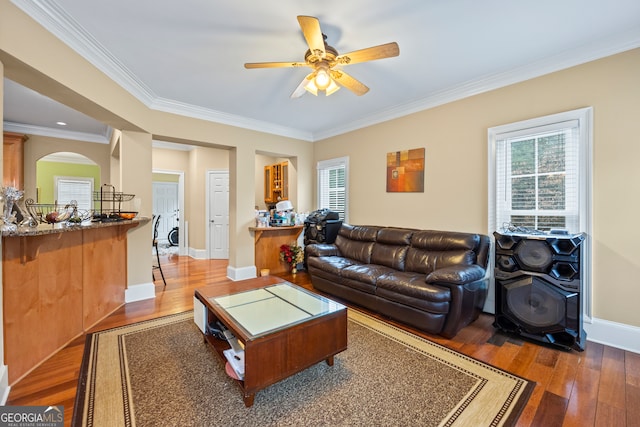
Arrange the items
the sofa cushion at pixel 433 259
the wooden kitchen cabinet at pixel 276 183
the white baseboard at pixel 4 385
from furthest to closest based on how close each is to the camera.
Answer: the wooden kitchen cabinet at pixel 276 183
the sofa cushion at pixel 433 259
the white baseboard at pixel 4 385

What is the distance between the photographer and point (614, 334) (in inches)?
92.2

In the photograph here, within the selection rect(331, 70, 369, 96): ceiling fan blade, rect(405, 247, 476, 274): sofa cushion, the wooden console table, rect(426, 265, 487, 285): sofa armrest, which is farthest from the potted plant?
rect(331, 70, 369, 96): ceiling fan blade

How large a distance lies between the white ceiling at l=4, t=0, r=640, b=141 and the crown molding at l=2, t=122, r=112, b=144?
132cm

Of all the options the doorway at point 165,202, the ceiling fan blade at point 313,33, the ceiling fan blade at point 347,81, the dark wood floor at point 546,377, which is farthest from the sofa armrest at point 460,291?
the doorway at point 165,202

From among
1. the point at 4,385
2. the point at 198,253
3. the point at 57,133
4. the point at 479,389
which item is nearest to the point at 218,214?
the point at 198,253

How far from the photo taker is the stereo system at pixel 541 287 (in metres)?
2.25

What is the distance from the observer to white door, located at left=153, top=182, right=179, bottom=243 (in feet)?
27.8

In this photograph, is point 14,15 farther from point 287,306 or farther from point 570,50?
point 570,50

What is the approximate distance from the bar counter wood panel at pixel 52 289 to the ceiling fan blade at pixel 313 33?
7.90ft

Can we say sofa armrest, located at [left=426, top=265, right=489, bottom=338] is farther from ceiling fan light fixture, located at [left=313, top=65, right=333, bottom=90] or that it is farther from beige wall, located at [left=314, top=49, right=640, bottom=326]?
ceiling fan light fixture, located at [left=313, top=65, right=333, bottom=90]

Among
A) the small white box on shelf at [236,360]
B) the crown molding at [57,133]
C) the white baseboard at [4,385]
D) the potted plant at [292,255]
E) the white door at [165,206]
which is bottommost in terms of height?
the white baseboard at [4,385]

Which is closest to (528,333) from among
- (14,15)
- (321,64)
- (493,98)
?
(493,98)

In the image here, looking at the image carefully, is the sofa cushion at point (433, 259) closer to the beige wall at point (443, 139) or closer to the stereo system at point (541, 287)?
the stereo system at point (541, 287)

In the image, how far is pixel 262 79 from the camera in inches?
120
